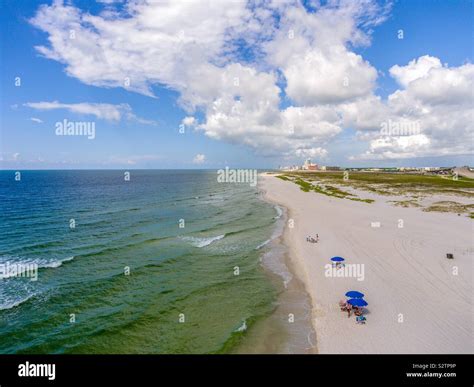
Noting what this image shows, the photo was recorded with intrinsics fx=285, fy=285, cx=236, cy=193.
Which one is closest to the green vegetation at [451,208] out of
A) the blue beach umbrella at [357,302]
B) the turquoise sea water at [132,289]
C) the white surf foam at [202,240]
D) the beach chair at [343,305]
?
the turquoise sea water at [132,289]

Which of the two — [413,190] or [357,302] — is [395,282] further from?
[413,190]

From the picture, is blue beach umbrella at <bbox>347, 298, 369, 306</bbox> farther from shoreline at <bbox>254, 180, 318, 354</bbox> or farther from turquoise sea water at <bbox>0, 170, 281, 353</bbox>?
turquoise sea water at <bbox>0, 170, 281, 353</bbox>

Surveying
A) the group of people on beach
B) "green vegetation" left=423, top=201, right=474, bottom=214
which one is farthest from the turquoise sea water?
"green vegetation" left=423, top=201, right=474, bottom=214

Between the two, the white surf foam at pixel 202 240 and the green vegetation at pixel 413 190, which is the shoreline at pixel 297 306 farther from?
the green vegetation at pixel 413 190
